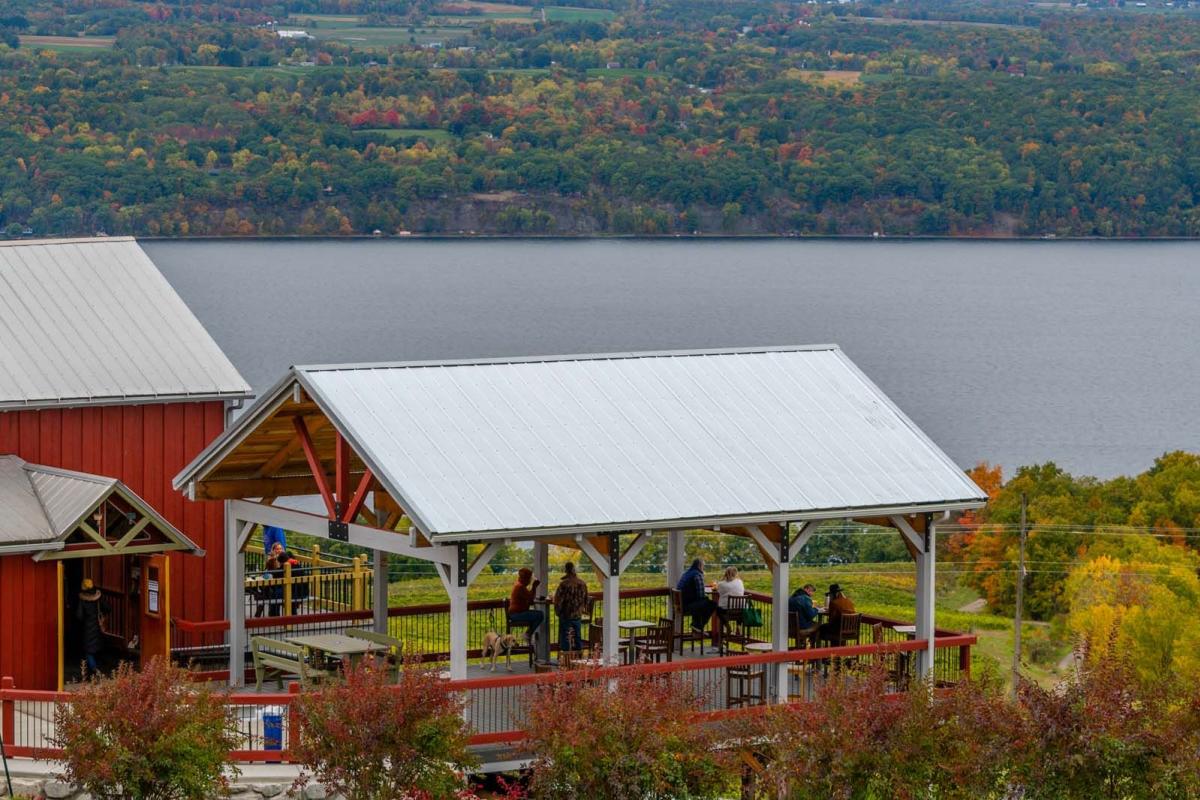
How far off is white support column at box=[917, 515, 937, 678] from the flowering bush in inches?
231

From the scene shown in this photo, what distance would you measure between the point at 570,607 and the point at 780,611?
2468mm

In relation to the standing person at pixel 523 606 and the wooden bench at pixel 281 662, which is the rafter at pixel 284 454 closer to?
the wooden bench at pixel 281 662

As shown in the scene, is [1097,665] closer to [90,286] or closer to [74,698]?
[74,698]

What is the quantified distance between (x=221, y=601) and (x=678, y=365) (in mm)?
7389

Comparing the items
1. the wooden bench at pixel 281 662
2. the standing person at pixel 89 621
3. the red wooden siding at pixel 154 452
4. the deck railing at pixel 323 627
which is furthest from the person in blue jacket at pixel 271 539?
the wooden bench at pixel 281 662

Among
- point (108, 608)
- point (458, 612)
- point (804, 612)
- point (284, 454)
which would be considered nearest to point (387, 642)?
point (458, 612)

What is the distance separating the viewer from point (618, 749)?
20.7 meters

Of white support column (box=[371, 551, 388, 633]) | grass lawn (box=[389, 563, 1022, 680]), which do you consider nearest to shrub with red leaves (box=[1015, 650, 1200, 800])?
white support column (box=[371, 551, 388, 633])

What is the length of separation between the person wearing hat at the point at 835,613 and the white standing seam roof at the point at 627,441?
171cm

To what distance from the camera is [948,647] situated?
26.8 m

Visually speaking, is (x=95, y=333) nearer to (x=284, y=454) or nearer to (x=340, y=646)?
(x=284, y=454)

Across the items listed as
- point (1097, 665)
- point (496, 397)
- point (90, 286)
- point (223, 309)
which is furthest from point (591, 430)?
point (223, 309)

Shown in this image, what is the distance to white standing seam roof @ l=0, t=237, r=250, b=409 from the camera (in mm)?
29359

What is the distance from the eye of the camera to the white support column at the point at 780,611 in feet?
83.8
